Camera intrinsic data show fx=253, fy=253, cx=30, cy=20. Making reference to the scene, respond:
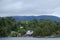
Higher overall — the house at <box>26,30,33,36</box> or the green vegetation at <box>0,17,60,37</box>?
the green vegetation at <box>0,17,60,37</box>

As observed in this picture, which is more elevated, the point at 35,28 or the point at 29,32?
the point at 35,28

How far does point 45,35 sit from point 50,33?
76 centimetres

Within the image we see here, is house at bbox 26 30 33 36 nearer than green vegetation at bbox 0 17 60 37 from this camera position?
No

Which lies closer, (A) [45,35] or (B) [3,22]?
(A) [45,35]

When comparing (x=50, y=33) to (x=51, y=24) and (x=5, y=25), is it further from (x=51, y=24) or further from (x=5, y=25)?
(x=5, y=25)

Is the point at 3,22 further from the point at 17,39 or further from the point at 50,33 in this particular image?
the point at 50,33

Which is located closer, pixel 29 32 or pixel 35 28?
pixel 35 28

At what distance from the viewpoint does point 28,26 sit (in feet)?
101

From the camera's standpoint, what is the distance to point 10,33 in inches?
1179

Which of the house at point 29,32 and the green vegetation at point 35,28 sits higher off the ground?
the green vegetation at point 35,28

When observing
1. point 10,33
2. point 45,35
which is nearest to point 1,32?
point 10,33

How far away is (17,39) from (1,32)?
2075 millimetres

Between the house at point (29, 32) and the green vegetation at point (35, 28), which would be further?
the house at point (29, 32)

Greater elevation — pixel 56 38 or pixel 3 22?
pixel 3 22
